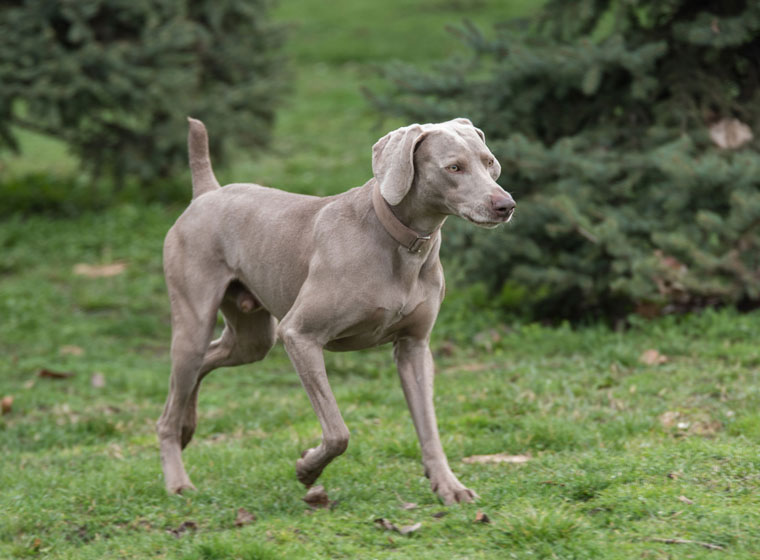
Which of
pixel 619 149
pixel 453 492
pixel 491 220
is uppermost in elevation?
pixel 491 220

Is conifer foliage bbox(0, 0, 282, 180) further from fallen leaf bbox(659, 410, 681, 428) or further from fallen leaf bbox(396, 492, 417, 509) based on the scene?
fallen leaf bbox(396, 492, 417, 509)

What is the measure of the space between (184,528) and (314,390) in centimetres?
90

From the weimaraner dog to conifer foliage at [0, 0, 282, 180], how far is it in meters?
6.60

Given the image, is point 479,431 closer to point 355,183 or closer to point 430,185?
point 430,185

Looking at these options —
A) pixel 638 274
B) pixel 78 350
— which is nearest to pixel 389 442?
pixel 638 274

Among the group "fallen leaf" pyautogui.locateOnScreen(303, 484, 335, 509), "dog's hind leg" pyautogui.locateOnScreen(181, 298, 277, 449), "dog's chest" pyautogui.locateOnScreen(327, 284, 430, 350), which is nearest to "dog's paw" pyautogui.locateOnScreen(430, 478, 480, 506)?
"fallen leaf" pyautogui.locateOnScreen(303, 484, 335, 509)

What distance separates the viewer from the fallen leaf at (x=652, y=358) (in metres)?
7.70

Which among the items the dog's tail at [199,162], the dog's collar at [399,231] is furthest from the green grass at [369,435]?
the dog's tail at [199,162]

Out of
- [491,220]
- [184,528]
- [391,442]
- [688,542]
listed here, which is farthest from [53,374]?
[688,542]

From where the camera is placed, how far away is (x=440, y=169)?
15.9 feet

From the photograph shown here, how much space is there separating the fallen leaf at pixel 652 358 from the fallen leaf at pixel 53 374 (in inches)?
179

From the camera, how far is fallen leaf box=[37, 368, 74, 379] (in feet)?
28.3

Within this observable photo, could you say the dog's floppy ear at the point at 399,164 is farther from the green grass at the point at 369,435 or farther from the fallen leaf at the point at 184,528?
the fallen leaf at the point at 184,528

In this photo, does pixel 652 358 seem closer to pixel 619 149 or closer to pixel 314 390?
pixel 619 149
